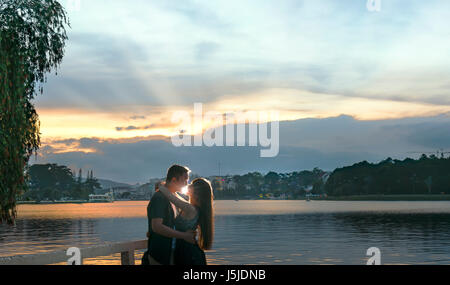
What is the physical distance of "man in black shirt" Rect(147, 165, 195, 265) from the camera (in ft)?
27.1

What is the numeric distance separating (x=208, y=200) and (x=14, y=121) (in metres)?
9.29

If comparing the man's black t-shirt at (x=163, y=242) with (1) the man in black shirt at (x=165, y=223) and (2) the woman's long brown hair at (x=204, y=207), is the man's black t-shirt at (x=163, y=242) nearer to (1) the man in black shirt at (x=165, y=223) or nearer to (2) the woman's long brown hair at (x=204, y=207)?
(1) the man in black shirt at (x=165, y=223)

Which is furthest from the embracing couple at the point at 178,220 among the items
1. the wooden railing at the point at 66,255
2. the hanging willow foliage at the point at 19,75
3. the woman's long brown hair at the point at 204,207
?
the hanging willow foliage at the point at 19,75

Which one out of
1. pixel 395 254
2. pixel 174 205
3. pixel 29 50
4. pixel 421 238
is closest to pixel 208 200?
pixel 174 205

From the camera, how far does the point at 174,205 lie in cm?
862

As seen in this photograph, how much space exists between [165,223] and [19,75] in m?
9.62

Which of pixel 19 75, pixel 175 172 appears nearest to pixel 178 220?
pixel 175 172

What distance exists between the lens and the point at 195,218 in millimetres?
8477

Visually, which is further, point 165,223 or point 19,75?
point 19,75

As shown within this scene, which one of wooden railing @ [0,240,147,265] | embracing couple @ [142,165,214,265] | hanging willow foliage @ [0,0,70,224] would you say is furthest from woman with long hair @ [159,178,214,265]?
hanging willow foliage @ [0,0,70,224]

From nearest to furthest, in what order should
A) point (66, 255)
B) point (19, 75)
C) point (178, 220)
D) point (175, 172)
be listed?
point (175, 172) → point (178, 220) → point (66, 255) → point (19, 75)

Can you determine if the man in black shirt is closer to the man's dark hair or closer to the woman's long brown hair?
the man's dark hair

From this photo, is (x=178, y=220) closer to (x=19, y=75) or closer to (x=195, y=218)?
(x=195, y=218)
